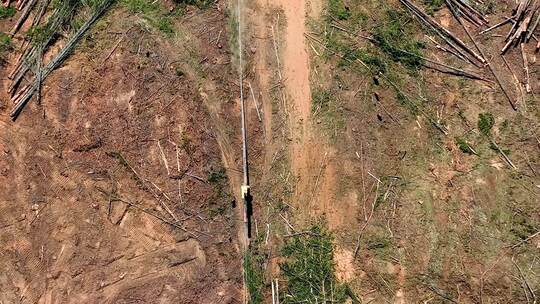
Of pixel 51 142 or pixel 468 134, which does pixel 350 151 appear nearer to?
pixel 468 134

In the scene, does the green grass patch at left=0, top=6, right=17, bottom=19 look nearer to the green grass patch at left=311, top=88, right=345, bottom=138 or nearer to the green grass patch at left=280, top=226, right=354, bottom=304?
the green grass patch at left=311, top=88, right=345, bottom=138

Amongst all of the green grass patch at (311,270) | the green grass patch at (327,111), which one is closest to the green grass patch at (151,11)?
the green grass patch at (327,111)

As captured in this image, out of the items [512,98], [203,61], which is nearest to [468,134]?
[512,98]

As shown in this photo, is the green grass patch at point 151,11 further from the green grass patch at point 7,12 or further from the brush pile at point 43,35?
the green grass patch at point 7,12

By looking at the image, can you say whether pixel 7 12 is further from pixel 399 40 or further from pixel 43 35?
pixel 399 40

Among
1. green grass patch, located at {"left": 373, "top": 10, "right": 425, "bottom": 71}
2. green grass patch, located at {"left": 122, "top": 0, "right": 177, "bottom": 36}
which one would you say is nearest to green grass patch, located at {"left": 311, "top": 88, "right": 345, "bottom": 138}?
green grass patch, located at {"left": 373, "top": 10, "right": 425, "bottom": 71}

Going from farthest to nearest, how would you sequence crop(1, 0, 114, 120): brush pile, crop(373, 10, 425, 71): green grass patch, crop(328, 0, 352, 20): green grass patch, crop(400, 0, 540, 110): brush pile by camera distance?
crop(328, 0, 352, 20): green grass patch < crop(373, 10, 425, 71): green grass patch < crop(1, 0, 114, 120): brush pile < crop(400, 0, 540, 110): brush pile

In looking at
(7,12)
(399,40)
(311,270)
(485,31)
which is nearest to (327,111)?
(399,40)
